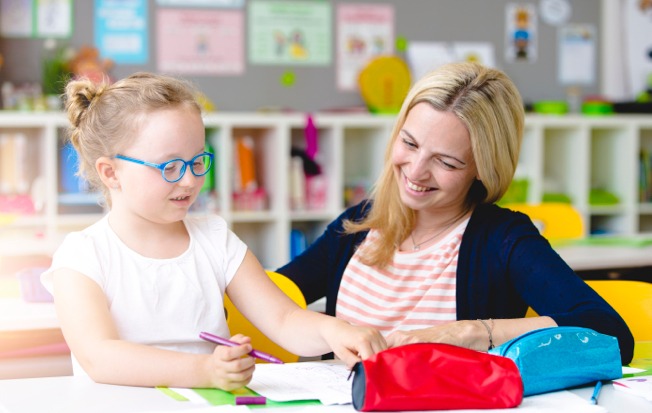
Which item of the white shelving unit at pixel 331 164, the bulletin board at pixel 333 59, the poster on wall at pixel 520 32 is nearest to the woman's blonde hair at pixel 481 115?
the white shelving unit at pixel 331 164

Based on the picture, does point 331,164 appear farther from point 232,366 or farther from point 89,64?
point 232,366

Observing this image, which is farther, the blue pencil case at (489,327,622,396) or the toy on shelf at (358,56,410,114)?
the toy on shelf at (358,56,410,114)

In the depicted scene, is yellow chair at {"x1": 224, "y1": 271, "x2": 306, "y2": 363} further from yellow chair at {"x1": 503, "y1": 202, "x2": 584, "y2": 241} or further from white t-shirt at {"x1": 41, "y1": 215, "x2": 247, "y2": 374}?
yellow chair at {"x1": 503, "y1": 202, "x2": 584, "y2": 241}

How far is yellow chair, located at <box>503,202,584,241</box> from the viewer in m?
3.78

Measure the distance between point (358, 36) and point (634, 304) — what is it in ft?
11.0

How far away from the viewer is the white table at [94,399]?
1318mm

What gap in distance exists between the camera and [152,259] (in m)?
1.65

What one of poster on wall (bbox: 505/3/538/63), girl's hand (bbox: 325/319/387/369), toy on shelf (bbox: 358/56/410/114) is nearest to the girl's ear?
girl's hand (bbox: 325/319/387/369)

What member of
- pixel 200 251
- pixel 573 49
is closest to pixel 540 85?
pixel 573 49

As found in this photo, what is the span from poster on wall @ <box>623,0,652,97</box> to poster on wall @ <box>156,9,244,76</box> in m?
2.42

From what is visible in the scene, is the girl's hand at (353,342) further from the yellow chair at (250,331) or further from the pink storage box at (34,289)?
the pink storage box at (34,289)

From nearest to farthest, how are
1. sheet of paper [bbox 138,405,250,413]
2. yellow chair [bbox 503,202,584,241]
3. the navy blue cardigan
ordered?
sheet of paper [bbox 138,405,250,413]
the navy blue cardigan
yellow chair [bbox 503,202,584,241]

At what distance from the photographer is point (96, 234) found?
1.63 metres

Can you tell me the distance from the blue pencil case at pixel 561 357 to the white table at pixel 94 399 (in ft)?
0.10
